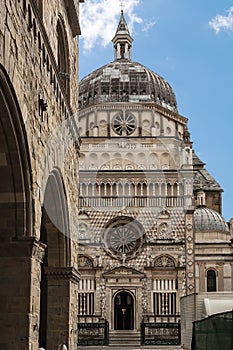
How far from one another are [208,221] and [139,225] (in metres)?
8.78

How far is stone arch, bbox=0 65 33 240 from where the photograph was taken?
1109 cm

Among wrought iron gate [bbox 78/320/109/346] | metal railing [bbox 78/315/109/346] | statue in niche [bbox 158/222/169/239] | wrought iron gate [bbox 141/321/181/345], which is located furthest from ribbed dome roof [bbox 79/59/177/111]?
wrought iron gate [bbox 141/321/181/345]

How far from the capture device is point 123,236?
143 feet

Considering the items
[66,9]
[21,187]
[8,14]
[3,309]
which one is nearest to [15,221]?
[21,187]

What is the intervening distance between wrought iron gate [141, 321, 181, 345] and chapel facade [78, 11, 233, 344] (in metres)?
0.79

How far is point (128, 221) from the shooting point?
4372 centimetres

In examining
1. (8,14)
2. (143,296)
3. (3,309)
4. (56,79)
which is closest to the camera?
(8,14)

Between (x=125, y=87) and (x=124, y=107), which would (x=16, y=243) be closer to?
(x=124, y=107)

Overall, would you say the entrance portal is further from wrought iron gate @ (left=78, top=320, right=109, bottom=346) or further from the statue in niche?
the statue in niche

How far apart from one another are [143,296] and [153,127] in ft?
47.0

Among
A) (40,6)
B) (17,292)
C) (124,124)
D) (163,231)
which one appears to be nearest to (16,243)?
(17,292)

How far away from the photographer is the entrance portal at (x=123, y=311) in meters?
42.4

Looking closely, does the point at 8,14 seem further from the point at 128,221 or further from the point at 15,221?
the point at 128,221

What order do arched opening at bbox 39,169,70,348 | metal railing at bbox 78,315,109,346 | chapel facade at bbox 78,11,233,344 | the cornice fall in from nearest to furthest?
arched opening at bbox 39,169,70,348 → metal railing at bbox 78,315,109,346 → chapel facade at bbox 78,11,233,344 → the cornice
